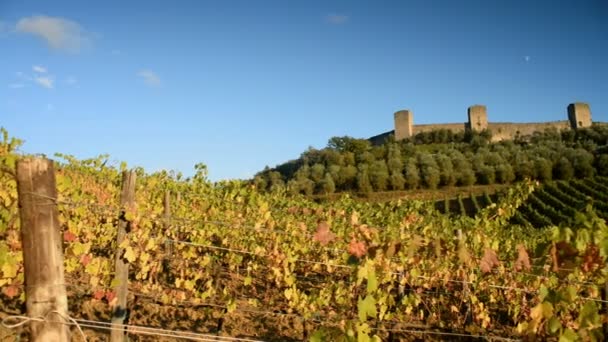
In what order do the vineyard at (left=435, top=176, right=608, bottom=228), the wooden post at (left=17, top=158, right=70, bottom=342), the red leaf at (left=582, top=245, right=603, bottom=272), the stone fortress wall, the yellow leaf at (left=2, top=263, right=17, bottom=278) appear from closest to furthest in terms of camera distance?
the wooden post at (left=17, top=158, right=70, bottom=342)
the red leaf at (left=582, top=245, right=603, bottom=272)
the yellow leaf at (left=2, top=263, right=17, bottom=278)
the vineyard at (left=435, top=176, right=608, bottom=228)
the stone fortress wall

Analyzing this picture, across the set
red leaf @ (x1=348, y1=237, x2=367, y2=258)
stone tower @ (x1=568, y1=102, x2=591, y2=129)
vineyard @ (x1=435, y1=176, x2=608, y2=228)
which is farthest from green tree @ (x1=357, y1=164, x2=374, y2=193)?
red leaf @ (x1=348, y1=237, x2=367, y2=258)

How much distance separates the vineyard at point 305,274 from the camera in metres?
2.14

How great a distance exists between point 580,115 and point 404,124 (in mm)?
19886

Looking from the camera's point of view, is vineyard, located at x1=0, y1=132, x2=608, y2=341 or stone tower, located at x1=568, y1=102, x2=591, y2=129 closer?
vineyard, located at x1=0, y1=132, x2=608, y2=341

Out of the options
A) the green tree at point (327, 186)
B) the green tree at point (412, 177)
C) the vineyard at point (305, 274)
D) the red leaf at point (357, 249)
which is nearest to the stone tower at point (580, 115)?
the green tree at point (412, 177)

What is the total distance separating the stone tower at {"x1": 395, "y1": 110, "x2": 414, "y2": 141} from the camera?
5206 cm

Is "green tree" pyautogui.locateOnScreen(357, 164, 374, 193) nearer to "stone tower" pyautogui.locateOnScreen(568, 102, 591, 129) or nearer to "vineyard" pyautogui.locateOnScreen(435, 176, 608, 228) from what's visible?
"vineyard" pyautogui.locateOnScreen(435, 176, 608, 228)

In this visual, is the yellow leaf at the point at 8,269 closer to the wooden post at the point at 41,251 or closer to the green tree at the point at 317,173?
the wooden post at the point at 41,251

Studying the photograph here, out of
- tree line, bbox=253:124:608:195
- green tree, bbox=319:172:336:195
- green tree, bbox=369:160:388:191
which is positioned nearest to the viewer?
green tree, bbox=319:172:336:195

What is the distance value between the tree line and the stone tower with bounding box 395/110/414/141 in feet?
21.5

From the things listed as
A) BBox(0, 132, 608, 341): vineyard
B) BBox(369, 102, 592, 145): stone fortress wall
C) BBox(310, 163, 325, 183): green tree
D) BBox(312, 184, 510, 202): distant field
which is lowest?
BBox(0, 132, 608, 341): vineyard

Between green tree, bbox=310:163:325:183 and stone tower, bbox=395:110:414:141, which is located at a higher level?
stone tower, bbox=395:110:414:141

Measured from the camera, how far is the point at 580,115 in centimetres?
5206

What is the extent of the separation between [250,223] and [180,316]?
57.3 inches
